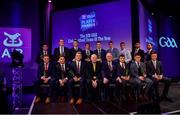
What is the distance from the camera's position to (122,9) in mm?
9867

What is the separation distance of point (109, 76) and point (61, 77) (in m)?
1.16

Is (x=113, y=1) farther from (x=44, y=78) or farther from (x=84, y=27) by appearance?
(x=44, y=78)

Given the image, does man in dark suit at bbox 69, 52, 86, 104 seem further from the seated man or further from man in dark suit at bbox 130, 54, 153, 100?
man in dark suit at bbox 130, 54, 153, 100

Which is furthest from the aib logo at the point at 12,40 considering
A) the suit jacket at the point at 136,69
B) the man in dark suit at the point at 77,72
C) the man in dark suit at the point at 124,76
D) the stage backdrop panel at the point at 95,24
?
the suit jacket at the point at 136,69

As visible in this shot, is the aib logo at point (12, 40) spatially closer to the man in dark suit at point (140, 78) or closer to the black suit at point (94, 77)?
the black suit at point (94, 77)

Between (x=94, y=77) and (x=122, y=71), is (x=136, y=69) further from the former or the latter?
(x=94, y=77)

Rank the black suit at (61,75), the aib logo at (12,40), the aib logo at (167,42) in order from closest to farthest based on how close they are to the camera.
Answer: the black suit at (61,75) < the aib logo at (12,40) < the aib logo at (167,42)

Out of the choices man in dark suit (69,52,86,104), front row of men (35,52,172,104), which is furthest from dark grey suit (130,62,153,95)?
man in dark suit (69,52,86,104)

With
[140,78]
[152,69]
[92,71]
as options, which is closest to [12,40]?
[92,71]

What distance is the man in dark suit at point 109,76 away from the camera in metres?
7.35

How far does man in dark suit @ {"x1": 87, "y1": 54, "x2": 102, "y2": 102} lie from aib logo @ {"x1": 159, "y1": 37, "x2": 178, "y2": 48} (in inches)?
269

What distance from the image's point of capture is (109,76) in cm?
745

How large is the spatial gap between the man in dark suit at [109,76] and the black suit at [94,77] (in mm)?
123

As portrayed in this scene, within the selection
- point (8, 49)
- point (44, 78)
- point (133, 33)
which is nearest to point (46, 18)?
point (8, 49)
